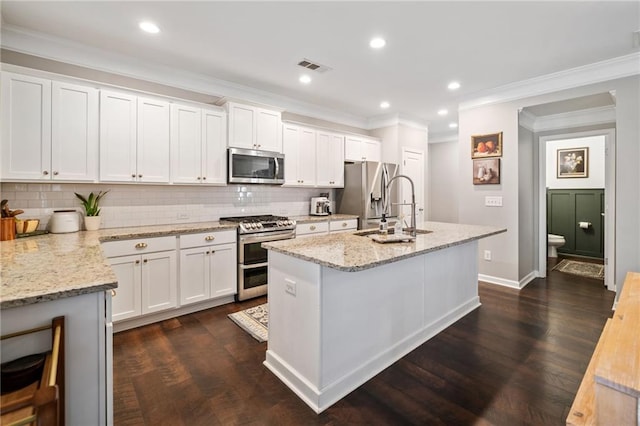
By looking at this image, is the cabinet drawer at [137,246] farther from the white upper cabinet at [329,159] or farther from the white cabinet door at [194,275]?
the white upper cabinet at [329,159]

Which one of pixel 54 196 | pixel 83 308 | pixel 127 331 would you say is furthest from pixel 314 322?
pixel 54 196

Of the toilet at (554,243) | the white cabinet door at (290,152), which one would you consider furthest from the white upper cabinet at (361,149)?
the toilet at (554,243)

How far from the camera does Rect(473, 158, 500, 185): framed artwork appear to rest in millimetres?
4059

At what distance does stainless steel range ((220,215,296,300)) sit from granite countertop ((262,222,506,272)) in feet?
4.28

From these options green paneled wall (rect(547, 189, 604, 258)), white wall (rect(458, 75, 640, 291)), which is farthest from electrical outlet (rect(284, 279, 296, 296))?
green paneled wall (rect(547, 189, 604, 258))

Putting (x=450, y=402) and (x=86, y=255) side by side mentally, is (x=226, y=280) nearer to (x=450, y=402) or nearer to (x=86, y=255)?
(x=86, y=255)

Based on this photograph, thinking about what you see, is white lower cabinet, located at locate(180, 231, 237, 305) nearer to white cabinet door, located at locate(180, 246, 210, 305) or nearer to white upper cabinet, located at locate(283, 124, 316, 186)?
white cabinet door, located at locate(180, 246, 210, 305)

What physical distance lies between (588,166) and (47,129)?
27.0 ft

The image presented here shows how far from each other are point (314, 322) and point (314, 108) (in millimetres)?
3827

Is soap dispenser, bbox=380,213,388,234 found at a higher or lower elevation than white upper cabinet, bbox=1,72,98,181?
lower

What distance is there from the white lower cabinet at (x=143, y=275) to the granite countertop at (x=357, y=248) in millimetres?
1391

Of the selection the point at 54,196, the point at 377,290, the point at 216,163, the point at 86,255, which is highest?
the point at 216,163

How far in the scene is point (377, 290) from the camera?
7.00ft

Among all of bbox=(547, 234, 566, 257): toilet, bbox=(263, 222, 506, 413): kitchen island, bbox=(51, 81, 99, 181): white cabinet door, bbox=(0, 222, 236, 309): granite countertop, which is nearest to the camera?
bbox=(0, 222, 236, 309): granite countertop
